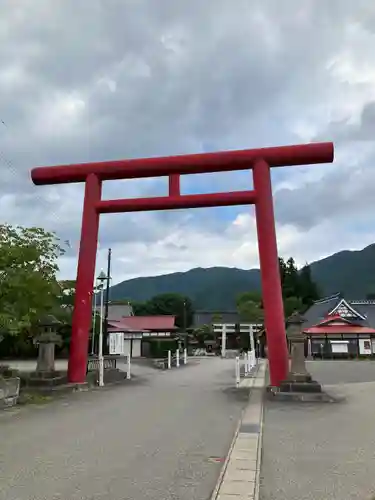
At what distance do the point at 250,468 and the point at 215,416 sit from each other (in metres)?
4.34

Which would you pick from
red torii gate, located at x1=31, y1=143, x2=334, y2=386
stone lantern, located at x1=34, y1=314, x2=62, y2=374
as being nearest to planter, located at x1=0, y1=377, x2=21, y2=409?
stone lantern, located at x1=34, y1=314, x2=62, y2=374

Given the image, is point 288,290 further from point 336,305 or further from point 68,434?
point 68,434

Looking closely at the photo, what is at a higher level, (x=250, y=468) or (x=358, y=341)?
(x=358, y=341)

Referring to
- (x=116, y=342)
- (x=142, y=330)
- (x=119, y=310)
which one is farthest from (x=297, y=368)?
(x=119, y=310)

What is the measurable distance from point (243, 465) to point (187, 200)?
9.88 metres

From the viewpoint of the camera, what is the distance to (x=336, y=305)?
4756 centimetres

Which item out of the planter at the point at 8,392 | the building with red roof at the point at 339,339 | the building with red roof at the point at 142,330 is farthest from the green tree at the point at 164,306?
the planter at the point at 8,392

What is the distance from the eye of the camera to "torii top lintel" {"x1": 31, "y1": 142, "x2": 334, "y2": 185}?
13500 mm

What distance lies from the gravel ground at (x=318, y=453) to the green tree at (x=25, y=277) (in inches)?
275

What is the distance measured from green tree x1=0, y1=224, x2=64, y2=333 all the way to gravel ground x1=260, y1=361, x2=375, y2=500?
698 cm

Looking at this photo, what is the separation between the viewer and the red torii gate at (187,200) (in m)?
13.2

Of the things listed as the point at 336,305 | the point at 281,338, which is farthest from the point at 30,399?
the point at 336,305

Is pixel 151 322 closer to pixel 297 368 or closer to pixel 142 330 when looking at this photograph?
pixel 142 330

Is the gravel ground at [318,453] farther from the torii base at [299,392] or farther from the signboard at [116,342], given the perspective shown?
the signboard at [116,342]
